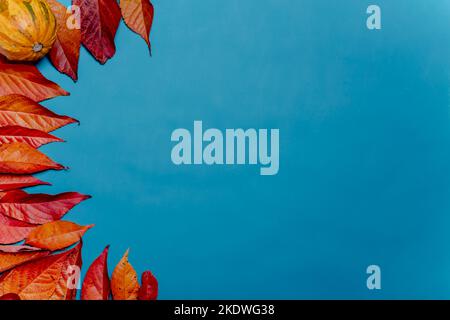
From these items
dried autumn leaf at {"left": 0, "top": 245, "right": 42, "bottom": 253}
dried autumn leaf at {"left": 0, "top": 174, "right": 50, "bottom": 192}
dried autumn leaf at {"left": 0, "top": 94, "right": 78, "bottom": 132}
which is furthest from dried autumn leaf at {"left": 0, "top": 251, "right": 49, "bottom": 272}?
dried autumn leaf at {"left": 0, "top": 94, "right": 78, "bottom": 132}

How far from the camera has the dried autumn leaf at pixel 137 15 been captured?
0.95m

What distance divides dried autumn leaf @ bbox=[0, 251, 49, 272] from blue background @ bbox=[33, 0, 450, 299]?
0.09m

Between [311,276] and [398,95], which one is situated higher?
[398,95]

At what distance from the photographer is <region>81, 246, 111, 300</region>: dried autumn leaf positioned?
2.96 feet

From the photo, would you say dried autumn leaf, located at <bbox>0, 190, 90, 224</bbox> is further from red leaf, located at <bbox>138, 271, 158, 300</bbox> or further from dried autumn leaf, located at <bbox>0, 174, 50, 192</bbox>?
red leaf, located at <bbox>138, 271, 158, 300</bbox>

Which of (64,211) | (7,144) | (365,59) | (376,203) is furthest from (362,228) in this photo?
(7,144)

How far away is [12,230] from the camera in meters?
0.89

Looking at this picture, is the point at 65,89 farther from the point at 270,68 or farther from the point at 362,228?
the point at 362,228

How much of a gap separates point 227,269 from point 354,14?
20.2 inches

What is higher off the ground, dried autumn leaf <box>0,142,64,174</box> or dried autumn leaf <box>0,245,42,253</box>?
dried autumn leaf <box>0,142,64,174</box>

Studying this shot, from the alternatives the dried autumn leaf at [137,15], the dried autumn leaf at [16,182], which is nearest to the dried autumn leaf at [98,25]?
the dried autumn leaf at [137,15]

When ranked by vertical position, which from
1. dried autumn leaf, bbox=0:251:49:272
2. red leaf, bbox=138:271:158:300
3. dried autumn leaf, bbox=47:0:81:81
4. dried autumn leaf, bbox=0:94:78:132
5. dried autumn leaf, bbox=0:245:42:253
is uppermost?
dried autumn leaf, bbox=47:0:81:81

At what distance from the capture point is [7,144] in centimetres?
89

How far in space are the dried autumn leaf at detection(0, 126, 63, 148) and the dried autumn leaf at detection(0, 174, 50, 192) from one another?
0.19 feet
